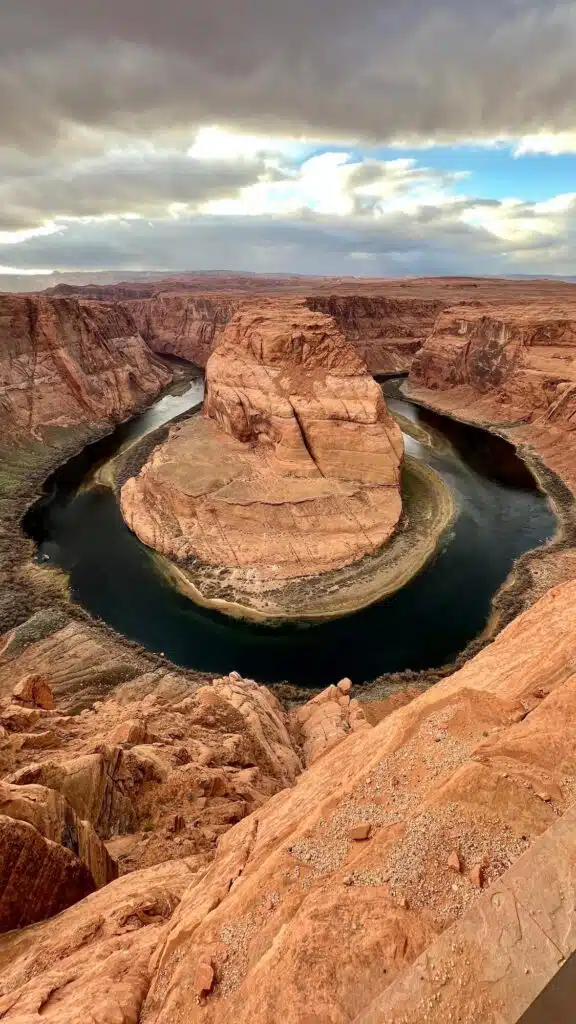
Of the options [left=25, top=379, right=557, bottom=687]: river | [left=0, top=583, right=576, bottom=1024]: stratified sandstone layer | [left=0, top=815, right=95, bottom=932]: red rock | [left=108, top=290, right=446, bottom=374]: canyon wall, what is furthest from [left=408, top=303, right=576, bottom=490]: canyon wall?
[left=0, top=815, right=95, bottom=932]: red rock

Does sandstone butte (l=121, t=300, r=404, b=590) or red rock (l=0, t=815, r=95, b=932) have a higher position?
sandstone butte (l=121, t=300, r=404, b=590)

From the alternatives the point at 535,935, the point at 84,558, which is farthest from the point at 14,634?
the point at 535,935

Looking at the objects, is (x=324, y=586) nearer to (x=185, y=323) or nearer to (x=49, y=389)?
(x=49, y=389)

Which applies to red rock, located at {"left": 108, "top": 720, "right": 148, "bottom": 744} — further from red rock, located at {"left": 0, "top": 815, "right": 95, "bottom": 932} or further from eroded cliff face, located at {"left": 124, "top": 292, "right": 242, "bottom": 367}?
eroded cliff face, located at {"left": 124, "top": 292, "right": 242, "bottom": 367}

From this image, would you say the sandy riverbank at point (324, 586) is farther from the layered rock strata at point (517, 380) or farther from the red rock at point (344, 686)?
the layered rock strata at point (517, 380)

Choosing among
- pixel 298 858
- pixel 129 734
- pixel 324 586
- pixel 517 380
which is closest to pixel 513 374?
pixel 517 380
